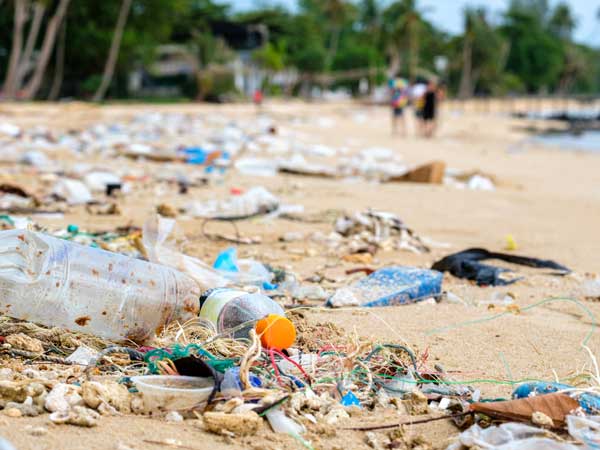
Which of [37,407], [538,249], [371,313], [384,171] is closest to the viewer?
[37,407]

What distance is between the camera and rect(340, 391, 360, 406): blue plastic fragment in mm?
2271

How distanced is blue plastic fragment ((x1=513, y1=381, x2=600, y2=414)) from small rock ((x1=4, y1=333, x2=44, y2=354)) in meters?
1.52

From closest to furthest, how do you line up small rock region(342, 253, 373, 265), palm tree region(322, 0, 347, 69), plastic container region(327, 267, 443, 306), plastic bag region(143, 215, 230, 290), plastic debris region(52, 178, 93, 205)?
plastic bag region(143, 215, 230, 290)
plastic container region(327, 267, 443, 306)
small rock region(342, 253, 373, 265)
plastic debris region(52, 178, 93, 205)
palm tree region(322, 0, 347, 69)

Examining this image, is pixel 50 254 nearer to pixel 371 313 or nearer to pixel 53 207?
pixel 371 313

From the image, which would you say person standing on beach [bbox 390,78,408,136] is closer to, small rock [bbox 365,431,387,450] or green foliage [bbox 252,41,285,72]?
small rock [bbox 365,431,387,450]

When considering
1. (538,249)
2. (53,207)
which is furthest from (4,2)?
(538,249)

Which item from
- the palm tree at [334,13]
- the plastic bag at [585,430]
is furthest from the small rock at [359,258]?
the palm tree at [334,13]

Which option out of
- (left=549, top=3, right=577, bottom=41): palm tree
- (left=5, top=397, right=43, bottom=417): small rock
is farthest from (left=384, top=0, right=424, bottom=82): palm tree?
(left=5, top=397, right=43, bottom=417): small rock

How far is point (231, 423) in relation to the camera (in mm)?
2012

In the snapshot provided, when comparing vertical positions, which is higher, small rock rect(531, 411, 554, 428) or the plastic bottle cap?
the plastic bottle cap

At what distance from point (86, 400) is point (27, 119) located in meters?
12.9

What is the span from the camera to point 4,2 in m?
26.3

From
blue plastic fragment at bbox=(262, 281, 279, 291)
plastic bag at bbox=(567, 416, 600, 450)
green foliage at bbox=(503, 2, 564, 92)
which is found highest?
green foliage at bbox=(503, 2, 564, 92)

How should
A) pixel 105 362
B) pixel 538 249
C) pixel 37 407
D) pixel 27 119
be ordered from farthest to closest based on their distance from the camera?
pixel 27 119, pixel 538 249, pixel 105 362, pixel 37 407
